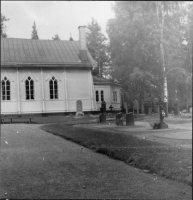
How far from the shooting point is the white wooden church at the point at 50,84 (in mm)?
3688

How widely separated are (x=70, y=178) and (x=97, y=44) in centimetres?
148

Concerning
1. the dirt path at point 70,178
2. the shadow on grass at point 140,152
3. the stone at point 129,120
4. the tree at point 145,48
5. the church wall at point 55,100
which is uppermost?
the tree at point 145,48

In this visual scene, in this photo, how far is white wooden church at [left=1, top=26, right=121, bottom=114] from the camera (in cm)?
369

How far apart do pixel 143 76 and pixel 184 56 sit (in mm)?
529

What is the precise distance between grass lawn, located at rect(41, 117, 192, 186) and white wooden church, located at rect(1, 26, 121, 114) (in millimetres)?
331

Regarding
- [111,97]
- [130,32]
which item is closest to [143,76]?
[130,32]

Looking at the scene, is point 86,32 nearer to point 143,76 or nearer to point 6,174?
point 143,76

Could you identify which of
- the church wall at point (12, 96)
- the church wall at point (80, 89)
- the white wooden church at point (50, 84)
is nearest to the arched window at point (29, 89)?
the white wooden church at point (50, 84)

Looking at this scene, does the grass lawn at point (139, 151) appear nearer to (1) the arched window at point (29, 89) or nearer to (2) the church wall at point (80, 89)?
(2) the church wall at point (80, 89)

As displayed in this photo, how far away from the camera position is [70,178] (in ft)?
10.3

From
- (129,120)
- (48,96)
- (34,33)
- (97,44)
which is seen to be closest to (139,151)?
(129,120)

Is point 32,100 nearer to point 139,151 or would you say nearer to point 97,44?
point 97,44

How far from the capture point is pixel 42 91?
4074 millimetres

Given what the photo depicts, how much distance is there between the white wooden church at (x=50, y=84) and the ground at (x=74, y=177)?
0.53m
